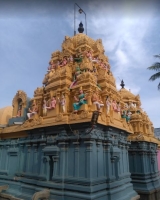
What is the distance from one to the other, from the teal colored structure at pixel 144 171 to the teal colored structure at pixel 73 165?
4.48m

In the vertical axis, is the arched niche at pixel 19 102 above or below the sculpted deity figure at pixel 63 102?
above

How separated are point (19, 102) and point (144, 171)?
45.2ft

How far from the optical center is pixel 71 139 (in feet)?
35.5

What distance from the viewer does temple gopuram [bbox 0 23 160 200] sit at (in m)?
10.2

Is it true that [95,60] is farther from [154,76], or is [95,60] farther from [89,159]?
[89,159]

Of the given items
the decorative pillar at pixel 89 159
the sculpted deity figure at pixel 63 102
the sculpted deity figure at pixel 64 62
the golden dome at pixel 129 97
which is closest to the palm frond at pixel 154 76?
the golden dome at pixel 129 97

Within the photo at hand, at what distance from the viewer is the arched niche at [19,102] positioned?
609 inches

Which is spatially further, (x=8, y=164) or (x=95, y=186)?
(x=8, y=164)

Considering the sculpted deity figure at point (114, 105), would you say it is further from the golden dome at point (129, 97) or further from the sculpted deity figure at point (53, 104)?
the golden dome at point (129, 97)

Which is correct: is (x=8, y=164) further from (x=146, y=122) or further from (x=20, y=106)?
(x=146, y=122)

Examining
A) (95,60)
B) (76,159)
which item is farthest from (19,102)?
(76,159)

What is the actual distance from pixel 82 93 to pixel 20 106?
7167mm

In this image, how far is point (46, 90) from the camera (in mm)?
13836

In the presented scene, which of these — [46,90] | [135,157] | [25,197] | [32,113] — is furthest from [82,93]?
[135,157]
